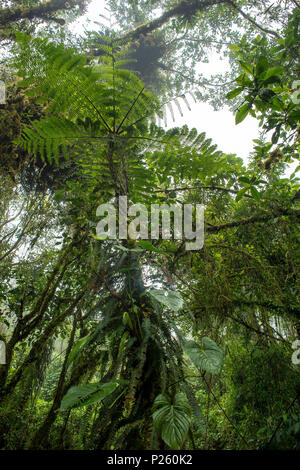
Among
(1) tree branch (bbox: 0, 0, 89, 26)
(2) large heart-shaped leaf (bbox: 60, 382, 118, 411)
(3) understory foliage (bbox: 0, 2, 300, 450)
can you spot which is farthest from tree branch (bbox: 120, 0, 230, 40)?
(2) large heart-shaped leaf (bbox: 60, 382, 118, 411)

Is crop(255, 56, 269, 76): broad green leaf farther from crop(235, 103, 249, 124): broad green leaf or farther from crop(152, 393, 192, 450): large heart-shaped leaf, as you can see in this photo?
crop(152, 393, 192, 450): large heart-shaped leaf

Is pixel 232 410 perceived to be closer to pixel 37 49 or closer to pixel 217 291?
pixel 217 291

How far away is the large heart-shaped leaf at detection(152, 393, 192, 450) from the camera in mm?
656

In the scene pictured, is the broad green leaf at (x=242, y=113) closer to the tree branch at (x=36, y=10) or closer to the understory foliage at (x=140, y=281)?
the understory foliage at (x=140, y=281)

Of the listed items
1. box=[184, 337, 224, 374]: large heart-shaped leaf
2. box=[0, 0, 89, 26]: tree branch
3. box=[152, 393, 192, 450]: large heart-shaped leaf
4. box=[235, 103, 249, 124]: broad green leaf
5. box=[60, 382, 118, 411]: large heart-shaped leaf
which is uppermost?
box=[0, 0, 89, 26]: tree branch

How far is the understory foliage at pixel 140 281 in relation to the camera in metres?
0.85

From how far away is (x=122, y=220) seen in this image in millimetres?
1158

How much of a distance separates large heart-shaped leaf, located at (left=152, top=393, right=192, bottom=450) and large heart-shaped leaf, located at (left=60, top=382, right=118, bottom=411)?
164 millimetres

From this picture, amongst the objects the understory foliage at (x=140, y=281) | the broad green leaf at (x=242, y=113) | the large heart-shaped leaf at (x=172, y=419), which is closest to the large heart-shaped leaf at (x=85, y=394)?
the understory foliage at (x=140, y=281)

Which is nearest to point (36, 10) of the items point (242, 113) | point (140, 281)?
point (242, 113)

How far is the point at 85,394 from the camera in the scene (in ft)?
2.39

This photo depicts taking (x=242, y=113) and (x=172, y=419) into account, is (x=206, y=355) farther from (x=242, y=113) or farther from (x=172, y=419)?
(x=242, y=113)

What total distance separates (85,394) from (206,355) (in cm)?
44
